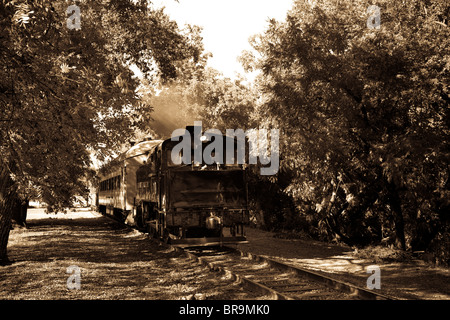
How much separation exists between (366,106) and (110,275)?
8588mm

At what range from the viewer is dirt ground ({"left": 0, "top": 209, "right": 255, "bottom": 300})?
8086 mm

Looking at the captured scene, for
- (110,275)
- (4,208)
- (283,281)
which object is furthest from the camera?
(4,208)

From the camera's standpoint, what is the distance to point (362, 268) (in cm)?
1059

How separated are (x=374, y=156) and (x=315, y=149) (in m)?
1.68

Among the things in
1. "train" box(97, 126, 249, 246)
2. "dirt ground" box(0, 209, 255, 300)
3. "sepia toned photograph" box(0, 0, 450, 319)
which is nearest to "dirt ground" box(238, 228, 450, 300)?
"sepia toned photograph" box(0, 0, 450, 319)

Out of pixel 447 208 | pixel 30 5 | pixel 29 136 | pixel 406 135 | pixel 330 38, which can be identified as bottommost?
pixel 447 208

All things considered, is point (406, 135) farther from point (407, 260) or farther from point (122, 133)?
point (122, 133)

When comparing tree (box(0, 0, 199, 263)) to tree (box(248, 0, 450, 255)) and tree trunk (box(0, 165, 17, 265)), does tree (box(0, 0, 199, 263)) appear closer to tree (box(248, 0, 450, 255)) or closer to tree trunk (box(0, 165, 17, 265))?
tree trunk (box(0, 165, 17, 265))

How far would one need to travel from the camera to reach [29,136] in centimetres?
674

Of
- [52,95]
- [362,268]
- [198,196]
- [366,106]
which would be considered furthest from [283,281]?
[366,106]

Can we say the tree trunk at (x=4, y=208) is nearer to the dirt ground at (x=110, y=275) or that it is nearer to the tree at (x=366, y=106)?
the dirt ground at (x=110, y=275)

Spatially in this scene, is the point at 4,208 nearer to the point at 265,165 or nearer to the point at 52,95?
the point at 52,95

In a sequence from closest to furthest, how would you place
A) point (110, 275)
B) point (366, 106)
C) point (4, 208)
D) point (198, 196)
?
point (110, 275)
point (4, 208)
point (366, 106)
point (198, 196)
